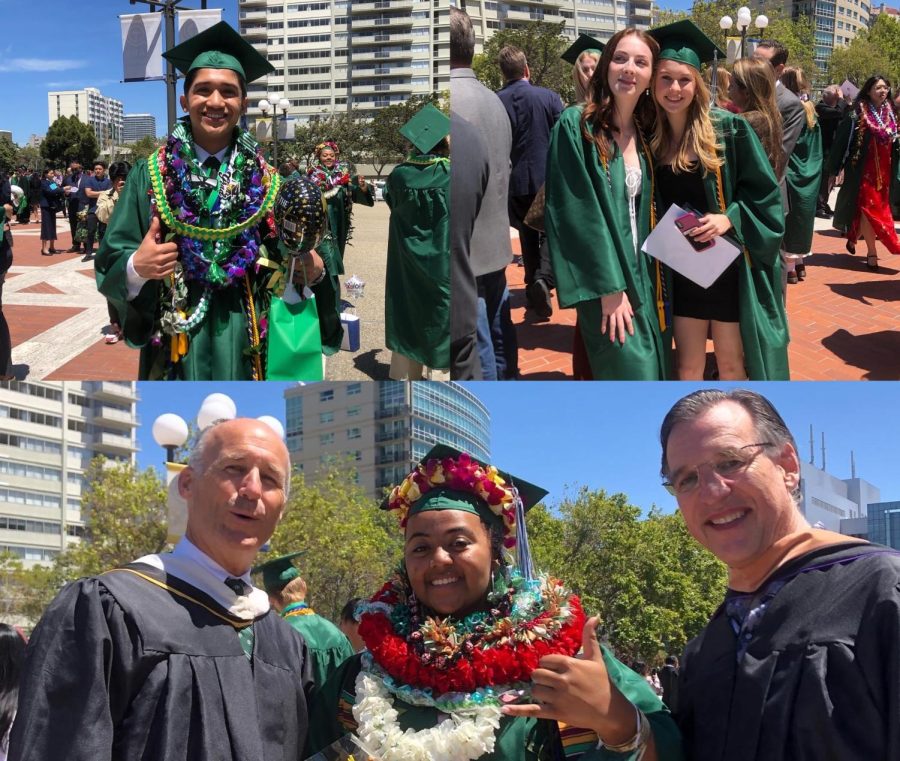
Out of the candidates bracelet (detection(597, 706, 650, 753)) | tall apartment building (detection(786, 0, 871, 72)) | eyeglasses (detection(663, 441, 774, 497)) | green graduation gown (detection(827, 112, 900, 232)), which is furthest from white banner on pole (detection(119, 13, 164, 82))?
tall apartment building (detection(786, 0, 871, 72))

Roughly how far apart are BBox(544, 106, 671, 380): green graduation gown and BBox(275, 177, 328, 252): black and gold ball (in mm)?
1064

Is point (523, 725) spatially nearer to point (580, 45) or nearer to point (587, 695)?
point (587, 695)

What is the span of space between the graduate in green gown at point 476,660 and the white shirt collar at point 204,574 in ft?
1.17

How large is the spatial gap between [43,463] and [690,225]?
8510 cm

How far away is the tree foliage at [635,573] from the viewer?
29.6m

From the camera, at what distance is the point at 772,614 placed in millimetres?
2133

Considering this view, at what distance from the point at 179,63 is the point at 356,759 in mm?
2905

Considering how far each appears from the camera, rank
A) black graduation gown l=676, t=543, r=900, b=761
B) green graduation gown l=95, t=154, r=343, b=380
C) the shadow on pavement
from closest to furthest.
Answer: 1. black graduation gown l=676, t=543, r=900, b=761
2. green graduation gown l=95, t=154, r=343, b=380
3. the shadow on pavement

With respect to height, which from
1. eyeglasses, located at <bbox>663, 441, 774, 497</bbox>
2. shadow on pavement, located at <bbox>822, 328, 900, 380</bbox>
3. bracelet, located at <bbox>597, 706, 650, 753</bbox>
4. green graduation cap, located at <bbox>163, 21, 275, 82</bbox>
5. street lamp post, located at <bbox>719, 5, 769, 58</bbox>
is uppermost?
street lamp post, located at <bbox>719, 5, 769, 58</bbox>

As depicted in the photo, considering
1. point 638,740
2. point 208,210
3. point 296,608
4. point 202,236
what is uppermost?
point 208,210

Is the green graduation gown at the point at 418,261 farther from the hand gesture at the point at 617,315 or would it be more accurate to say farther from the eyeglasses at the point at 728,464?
the eyeglasses at the point at 728,464

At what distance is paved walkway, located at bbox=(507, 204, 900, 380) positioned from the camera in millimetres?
5699

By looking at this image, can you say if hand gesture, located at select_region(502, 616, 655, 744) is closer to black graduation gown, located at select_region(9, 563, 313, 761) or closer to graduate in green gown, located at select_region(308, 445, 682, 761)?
graduate in green gown, located at select_region(308, 445, 682, 761)

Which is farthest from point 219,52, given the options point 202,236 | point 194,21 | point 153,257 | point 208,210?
point 194,21
